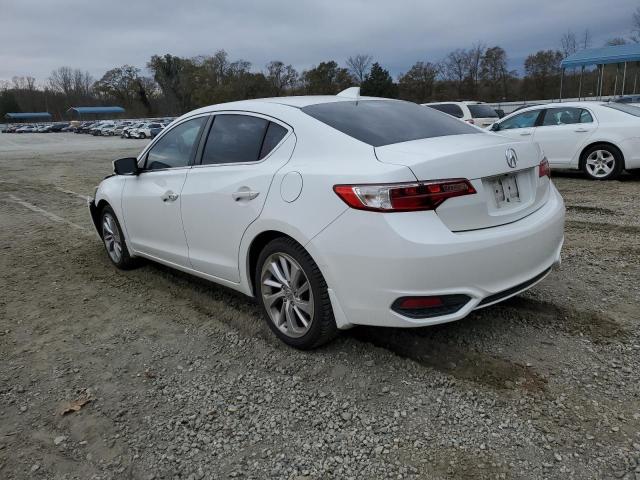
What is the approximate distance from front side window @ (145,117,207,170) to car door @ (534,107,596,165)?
769 centimetres

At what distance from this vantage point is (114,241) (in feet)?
17.8

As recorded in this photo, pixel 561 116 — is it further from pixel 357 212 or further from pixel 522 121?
pixel 357 212

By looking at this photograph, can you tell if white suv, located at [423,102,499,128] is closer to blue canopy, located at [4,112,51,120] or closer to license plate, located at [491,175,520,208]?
license plate, located at [491,175,520,208]

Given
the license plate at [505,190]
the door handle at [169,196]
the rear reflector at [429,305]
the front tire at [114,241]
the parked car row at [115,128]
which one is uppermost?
the license plate at [505,190]

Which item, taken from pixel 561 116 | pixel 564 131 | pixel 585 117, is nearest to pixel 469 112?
pixel 561 116

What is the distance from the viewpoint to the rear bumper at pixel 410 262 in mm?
2678

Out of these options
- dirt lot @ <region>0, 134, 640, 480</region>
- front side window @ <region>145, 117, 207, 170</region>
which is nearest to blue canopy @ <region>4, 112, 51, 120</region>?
front side window @ <region>145, 117, 207, 170</region>

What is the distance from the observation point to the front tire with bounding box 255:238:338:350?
3.06 meters

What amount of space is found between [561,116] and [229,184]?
8.42 m

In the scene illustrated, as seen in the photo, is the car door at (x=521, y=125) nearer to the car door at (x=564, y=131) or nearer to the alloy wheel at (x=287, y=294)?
the car door at (x=564, y=131)

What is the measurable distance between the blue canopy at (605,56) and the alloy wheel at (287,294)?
113ft

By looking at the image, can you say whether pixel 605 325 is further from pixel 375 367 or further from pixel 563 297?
pixel 375 367

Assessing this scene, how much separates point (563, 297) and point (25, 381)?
3.82 metres

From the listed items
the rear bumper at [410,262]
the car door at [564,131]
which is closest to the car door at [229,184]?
the rear bumper at [410,262]
